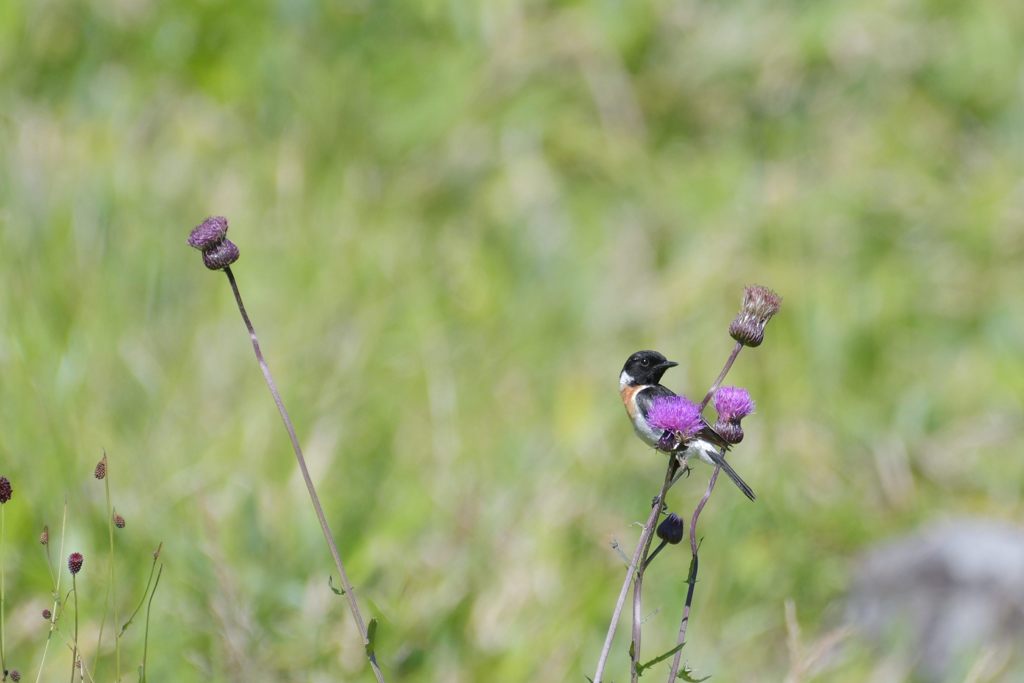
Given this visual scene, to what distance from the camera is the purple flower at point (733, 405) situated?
1.54 m

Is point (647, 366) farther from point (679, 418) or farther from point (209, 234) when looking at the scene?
point (209, 234)

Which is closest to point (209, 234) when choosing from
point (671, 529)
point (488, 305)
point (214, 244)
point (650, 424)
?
point (214, 244)

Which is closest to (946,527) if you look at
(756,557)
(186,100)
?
(756,557)

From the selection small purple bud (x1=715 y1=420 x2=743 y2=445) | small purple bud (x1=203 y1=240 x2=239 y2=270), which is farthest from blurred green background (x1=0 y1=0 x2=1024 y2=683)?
small purple bud (x1=203 y1=240 x2=239 y2=270)

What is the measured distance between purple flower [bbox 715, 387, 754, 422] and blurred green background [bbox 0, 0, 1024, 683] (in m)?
0.56

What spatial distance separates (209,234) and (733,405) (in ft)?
1.97

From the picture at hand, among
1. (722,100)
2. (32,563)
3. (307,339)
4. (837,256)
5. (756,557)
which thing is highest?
(722,100)

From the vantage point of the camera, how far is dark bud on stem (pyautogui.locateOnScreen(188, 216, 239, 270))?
149cm

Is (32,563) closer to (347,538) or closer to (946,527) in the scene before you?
(347,538)

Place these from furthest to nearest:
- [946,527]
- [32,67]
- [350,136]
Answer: [350,136]
[32,67]
[946,527]

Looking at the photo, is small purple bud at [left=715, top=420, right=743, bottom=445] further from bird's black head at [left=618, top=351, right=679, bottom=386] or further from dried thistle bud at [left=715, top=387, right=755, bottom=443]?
bird's black head at [left=618, top=351, right=679, bottom=386]

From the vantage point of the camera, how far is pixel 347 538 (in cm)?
299

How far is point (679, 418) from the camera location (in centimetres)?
149

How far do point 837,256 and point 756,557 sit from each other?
1.46 meters
